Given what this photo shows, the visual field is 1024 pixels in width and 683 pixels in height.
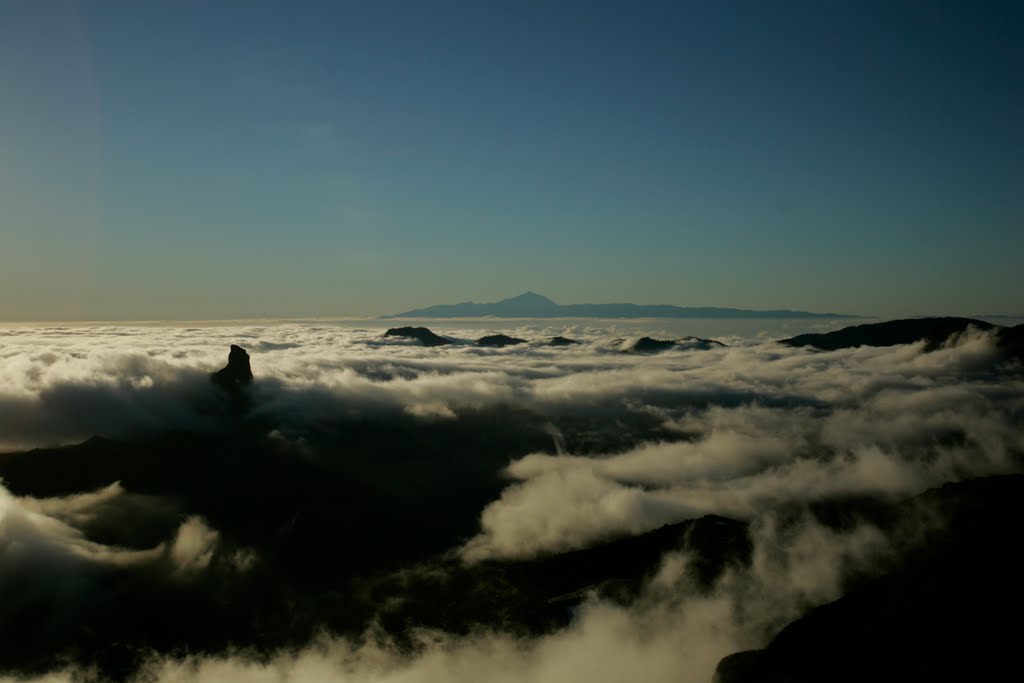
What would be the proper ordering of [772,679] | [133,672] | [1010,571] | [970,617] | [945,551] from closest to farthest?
[772,679], [970,617], [1010,571], [945,551], [133,672]

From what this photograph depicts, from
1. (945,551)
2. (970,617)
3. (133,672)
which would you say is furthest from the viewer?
(133,672)

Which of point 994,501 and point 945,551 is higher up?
point 994,501

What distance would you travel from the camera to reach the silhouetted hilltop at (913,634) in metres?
118

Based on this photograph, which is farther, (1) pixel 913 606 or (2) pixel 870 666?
(1) pixel 913 606

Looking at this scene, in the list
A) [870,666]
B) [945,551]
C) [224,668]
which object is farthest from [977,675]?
[224,668]

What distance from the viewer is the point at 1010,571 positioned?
149000 mm

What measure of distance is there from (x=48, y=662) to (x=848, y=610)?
263 metres

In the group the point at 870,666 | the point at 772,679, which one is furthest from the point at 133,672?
the point at 870,666

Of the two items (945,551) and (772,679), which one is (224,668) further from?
(945,551)

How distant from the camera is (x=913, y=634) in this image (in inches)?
5118

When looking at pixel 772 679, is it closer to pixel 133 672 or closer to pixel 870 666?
pixel 870 666

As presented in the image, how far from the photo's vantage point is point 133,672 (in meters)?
194

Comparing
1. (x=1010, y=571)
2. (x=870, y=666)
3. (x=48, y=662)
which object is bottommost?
(x=48, y=662)

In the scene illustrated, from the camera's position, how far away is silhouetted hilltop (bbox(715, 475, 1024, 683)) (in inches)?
4638
